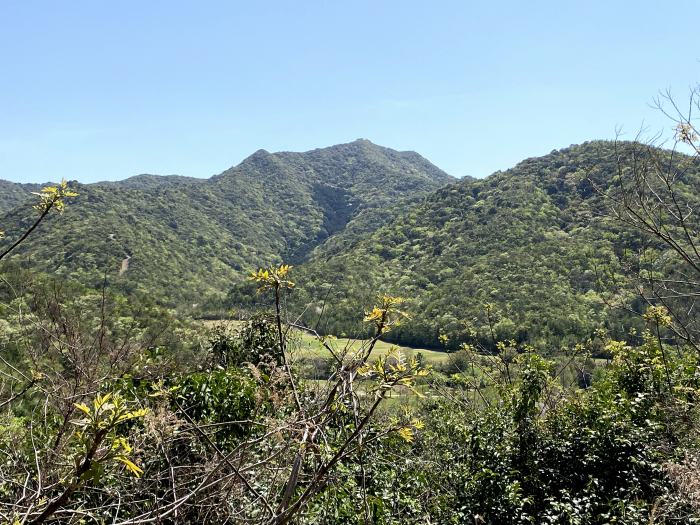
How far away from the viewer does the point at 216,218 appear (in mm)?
110062

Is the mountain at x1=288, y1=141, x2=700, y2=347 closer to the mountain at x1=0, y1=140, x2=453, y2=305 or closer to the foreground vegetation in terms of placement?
the mountain at x1=0, y1=140, x2=453, y2=305

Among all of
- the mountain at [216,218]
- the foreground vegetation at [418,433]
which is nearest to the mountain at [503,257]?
the mountain at [216,218]

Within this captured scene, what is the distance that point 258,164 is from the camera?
157000 mm

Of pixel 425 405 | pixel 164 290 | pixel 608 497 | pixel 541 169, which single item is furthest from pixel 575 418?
pixel 541 169

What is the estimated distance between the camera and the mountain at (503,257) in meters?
41.0

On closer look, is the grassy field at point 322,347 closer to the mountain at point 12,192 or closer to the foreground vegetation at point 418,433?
the foreground vegetation at point 418,433

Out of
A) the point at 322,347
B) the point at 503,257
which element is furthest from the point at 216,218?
the point at 322,347

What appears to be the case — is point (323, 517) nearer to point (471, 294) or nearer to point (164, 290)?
point (471, 294)

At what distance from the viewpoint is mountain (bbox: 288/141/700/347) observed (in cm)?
4097

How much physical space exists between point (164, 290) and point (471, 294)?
40729mm

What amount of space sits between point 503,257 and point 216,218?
73199 mm

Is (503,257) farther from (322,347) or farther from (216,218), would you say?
(216,218)

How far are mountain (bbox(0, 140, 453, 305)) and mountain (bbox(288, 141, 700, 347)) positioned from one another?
59.6ft

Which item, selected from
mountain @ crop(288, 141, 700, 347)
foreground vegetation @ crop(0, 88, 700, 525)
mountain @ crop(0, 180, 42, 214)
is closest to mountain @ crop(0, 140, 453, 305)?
mountain @ crop(0, 180, 42, 214)
